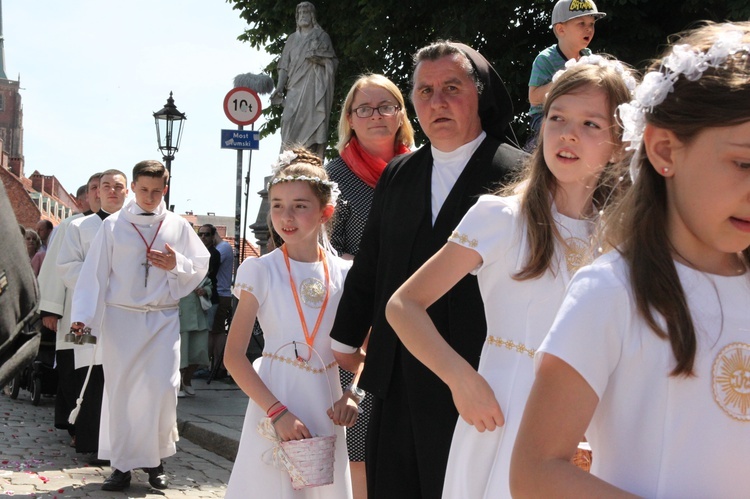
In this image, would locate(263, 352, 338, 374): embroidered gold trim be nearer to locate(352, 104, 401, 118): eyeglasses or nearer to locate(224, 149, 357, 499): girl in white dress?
locate(224, 149, 357, 499): girl in white dress

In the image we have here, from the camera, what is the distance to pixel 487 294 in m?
3.15

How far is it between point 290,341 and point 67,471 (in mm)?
4256

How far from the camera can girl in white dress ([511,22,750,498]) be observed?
174 cm

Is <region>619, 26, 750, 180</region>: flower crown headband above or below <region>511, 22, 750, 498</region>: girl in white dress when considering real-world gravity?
above

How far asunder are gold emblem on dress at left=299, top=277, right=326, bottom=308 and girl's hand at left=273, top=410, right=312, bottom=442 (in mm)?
557

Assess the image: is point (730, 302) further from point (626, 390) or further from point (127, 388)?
point (127, 388)

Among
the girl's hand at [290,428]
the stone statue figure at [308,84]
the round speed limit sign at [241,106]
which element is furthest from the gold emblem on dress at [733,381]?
the stone statue figure at [308,84]

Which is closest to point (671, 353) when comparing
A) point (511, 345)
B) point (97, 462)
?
point (511, 345)

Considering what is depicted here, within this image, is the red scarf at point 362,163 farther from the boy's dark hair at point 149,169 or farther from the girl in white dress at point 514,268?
the boy's dark hair at point 149,169

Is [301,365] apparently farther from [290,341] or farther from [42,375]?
[42,375]

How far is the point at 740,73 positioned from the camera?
5.95 ft

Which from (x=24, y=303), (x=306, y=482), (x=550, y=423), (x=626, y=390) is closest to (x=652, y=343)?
(x=626, y=390)

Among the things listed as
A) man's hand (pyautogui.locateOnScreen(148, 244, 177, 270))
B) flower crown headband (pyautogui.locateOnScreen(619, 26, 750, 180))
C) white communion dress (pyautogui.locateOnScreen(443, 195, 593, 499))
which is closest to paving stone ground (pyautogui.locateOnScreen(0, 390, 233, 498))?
man's hand (pyautogui.locateOnScreen(148, 244, 177, 270))

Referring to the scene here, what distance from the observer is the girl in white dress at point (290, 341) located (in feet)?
15.2
